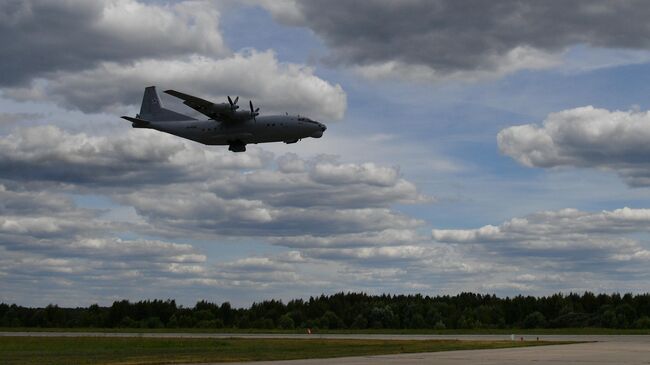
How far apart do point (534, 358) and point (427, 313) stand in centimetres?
7922

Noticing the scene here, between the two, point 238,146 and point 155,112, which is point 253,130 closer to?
point 238,146

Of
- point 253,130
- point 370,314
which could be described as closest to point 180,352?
point 253,130

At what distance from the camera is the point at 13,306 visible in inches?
5768

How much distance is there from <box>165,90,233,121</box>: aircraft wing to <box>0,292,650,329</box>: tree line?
42710mm

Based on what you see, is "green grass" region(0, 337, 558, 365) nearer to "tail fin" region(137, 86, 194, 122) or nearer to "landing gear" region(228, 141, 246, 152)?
"landing gear" region(228, 141, 246, 152)

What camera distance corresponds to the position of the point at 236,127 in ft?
220

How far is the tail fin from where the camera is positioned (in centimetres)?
7312

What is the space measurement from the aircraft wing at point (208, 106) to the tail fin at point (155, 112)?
3426 mm

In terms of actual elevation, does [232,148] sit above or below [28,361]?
above

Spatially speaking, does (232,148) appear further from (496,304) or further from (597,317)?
(496,304)

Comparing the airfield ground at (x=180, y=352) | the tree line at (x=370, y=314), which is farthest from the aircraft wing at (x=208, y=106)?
the tree line at (x=370, y=314)

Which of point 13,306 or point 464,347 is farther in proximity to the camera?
point 13,306

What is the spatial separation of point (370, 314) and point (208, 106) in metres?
51.8

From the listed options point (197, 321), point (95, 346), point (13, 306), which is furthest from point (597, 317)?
point (13, 306)
